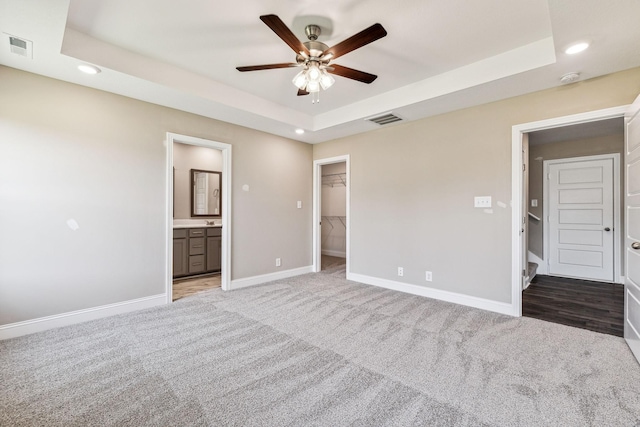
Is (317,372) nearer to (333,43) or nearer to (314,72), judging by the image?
(314,72)

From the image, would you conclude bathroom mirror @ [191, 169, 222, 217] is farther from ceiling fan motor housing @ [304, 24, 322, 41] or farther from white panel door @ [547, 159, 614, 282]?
white panel door @ [547, 159, 614, 282]

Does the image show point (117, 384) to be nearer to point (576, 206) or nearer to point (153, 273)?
point (153, 273)

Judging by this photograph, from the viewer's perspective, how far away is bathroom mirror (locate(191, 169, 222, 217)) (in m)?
5.29

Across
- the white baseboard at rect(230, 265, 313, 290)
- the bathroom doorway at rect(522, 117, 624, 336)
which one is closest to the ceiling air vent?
the bathroom doorway at rect(522, 117, 624, 336)

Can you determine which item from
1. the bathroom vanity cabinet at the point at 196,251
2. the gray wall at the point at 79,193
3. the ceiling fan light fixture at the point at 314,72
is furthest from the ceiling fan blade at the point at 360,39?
the bathroom vanity cabinet at the point at 196,251

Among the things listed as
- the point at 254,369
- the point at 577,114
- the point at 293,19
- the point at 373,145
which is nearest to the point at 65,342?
the point at 254,369

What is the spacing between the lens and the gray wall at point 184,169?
5.12 meters

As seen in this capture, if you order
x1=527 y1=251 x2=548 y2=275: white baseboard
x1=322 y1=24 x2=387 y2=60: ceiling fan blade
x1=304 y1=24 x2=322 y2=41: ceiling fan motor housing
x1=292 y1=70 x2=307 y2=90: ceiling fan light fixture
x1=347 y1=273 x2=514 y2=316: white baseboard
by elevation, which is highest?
x1=304 y1=24 x2=322 y2=41: ceiling fan motor housing

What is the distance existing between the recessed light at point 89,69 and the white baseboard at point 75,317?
238 centimetres

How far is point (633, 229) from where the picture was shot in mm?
2240

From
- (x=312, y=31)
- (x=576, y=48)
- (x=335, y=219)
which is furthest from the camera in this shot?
(x=335, y=219)

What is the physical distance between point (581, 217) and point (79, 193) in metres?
7.21

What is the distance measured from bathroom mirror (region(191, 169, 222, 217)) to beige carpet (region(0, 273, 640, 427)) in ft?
8.44

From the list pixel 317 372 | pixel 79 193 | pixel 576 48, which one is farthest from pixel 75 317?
pixel 576 48
